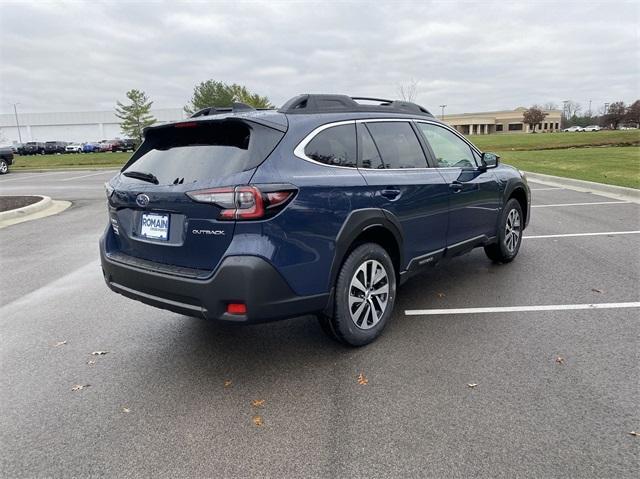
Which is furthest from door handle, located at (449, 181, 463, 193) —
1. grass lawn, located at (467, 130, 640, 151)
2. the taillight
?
grass lawn, located at (467, 130, 640, 151)

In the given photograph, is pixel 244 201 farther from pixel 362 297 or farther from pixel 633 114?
pixel 633 114

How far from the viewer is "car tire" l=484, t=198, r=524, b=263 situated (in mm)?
5773

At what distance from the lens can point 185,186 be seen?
317 centimetres

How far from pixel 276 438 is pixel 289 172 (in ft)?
5.24

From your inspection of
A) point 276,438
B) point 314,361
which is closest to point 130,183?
point 314,361

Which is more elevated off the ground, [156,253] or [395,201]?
[395,201]

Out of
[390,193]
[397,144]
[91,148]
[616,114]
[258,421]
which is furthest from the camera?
[616,114]

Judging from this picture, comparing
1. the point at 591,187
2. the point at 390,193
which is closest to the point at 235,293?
the point at 390,193

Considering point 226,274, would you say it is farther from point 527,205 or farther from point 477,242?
point 527,205

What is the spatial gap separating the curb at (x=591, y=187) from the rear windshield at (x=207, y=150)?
34.0ft

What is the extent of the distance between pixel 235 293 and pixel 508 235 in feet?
13.7

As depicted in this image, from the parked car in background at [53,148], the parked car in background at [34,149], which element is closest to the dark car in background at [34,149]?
the parked car in background at [34,149]

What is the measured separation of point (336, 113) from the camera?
3756 millimetres

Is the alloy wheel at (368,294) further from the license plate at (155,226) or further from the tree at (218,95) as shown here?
the tree at (218,95)
